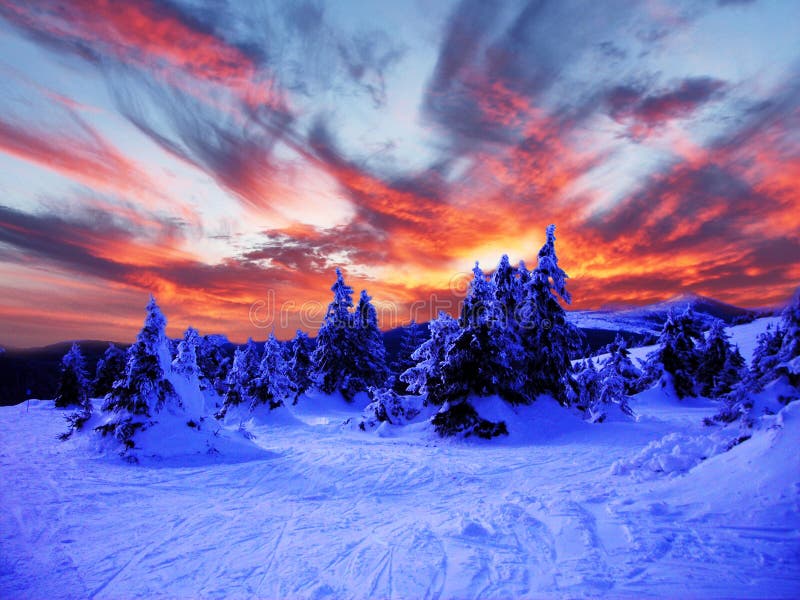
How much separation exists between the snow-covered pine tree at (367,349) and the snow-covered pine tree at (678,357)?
2660 cm

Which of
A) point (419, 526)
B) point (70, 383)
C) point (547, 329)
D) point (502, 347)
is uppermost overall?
point (547, 329)

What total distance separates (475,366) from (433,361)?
3250mm

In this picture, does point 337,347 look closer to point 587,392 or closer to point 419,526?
point 587,392

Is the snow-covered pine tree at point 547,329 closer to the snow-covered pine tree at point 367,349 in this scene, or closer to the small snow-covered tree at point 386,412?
the small snow-covered tree at point 386,412

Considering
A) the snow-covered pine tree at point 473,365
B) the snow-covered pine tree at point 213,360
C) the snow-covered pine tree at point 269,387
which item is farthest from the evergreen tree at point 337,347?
the snow-covered pine tree at point 473,365

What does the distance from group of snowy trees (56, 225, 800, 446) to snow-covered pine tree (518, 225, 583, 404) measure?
0.19ft

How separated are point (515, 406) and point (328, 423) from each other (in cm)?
1295

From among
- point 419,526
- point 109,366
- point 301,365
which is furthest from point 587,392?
point 109,366

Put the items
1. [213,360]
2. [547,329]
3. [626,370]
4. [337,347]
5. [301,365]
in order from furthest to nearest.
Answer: [213,360] < [301,365] < [626,370] < [337,347] < [547,329]

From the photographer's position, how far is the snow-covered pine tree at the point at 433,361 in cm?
2140

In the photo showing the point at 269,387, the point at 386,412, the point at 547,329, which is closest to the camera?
the point at 547,329

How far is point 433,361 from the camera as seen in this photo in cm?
2233

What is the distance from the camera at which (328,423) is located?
26.4m

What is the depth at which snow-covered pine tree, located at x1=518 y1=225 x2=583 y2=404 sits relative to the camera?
70.7ft
